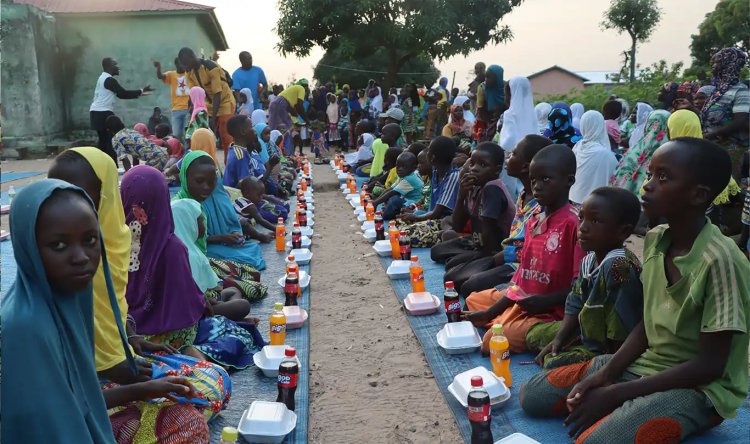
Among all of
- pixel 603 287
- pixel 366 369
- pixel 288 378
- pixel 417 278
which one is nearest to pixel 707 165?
pixel 603 287

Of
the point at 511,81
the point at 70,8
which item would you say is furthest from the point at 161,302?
the point at 70,8

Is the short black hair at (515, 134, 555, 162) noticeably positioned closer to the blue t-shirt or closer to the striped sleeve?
the striped sleeve

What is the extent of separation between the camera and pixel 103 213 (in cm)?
288

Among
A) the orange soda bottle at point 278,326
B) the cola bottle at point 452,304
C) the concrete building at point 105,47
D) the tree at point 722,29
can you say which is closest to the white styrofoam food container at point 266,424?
the orange soda bottle at point 278,326

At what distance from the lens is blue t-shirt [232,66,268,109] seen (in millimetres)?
13281

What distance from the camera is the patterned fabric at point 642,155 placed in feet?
23.5

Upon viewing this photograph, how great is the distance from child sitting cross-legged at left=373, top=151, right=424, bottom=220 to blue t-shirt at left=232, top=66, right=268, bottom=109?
597cm

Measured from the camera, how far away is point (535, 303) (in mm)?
3768

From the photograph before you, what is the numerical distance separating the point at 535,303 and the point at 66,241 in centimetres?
261

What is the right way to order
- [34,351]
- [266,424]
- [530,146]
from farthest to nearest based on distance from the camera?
[530,146] → [266,424] → [34,351]

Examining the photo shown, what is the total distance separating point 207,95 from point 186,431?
840 cm

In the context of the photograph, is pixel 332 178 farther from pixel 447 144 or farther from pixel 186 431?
pixel 186 431

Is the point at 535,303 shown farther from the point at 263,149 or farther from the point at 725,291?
the point at 263,149

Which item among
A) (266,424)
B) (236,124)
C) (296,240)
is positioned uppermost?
(236,124)
